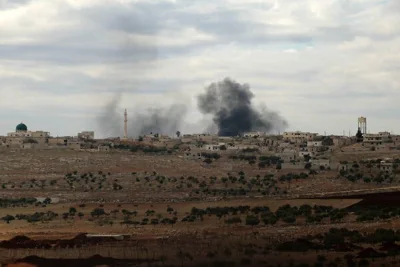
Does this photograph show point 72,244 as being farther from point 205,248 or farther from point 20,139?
point 20,139

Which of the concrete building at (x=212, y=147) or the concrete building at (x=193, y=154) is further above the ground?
the concrete building at (x=212, y=147)

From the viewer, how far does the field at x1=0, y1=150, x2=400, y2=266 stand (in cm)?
4431

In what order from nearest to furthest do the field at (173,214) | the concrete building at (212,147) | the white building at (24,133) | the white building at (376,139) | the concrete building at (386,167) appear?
the field at (173,214) < the concrete building at (386,167) < the white building at (376,139) < the concrete building at (212,147) < the white building at (24,133)

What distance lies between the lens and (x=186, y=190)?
334 ft

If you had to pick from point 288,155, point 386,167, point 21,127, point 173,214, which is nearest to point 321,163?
point 386,167

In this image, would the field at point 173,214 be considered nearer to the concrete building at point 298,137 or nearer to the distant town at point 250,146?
→ the distant town at point 250,146

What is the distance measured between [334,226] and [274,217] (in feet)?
26.4

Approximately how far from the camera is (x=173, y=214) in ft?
245

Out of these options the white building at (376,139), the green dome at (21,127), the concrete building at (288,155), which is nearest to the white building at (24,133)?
the green dome at (21,127)

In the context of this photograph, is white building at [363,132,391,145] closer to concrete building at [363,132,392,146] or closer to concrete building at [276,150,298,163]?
concrete building at [363,132,392,146]

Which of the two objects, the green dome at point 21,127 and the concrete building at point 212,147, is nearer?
the concrete building at point 212,147

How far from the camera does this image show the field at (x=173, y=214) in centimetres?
4431

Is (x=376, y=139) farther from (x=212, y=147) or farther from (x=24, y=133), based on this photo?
(x=24, y=133)

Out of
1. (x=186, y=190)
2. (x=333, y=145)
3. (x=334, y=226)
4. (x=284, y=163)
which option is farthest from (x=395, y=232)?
(x=333, y=145)
